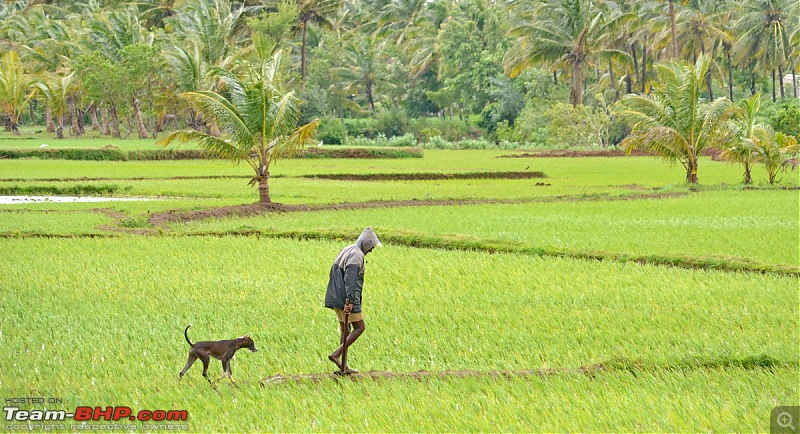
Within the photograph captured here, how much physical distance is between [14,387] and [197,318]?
200 cm

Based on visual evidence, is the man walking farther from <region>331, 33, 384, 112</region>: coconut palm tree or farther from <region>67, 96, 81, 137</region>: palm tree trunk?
<region>331, 33, 384, 112</region>: coconut palm tree

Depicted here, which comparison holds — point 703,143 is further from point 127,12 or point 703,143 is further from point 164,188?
point 127,12

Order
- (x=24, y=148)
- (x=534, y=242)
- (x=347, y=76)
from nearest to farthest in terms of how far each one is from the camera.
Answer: (x=534, y=242), (x=24, y=148), (x=347, y=76)

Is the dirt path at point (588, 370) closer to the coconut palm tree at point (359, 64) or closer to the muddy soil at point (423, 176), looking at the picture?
the muddy soil at point (423, 176)

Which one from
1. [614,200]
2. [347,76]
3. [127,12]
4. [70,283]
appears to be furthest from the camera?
[347,76]

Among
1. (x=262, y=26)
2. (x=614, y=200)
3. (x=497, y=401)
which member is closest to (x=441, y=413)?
(x=497, y=401)

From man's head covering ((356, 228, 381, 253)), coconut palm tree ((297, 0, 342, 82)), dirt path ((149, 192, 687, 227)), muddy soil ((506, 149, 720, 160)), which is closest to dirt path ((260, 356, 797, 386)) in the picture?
man's head covering ((356, 228, 381, 253))

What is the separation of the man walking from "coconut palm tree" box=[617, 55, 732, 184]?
16.3m

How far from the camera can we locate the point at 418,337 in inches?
258

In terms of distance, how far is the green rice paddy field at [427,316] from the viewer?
195 inches

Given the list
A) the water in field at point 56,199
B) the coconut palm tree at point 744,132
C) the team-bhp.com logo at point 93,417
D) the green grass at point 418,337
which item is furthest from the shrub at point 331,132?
the team-bhp.com logo at point 93,417

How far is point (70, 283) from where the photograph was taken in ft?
28.4

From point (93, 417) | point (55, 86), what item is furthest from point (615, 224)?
point (55, 86)

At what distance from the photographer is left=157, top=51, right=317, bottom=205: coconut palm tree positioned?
51.5 feet
